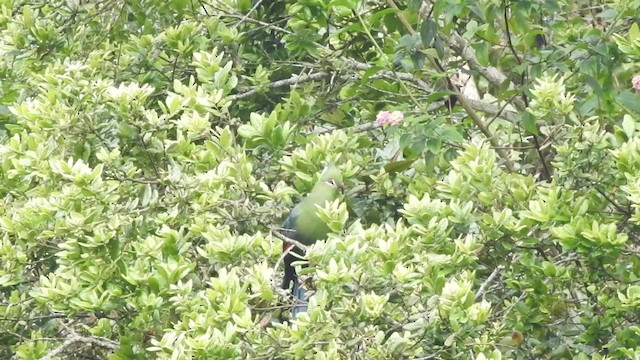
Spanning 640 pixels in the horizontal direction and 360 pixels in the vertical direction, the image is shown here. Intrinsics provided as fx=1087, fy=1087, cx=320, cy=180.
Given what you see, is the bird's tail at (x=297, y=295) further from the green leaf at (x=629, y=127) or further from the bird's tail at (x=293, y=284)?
the green leaf at (x=629, y=127)

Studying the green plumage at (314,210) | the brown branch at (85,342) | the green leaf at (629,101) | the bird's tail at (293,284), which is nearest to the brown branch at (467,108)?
the green leaf at (629,101)

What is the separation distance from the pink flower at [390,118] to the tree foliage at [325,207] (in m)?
0.02

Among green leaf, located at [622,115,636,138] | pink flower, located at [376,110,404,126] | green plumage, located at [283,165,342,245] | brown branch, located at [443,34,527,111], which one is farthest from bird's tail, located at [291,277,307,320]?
brown branch, located at [443,34,527,111]

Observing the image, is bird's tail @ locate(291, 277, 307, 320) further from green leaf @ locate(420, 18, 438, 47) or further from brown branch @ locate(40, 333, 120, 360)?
green leaf @ locate(420, 18, 438, 47)

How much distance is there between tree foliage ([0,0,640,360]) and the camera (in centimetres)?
275

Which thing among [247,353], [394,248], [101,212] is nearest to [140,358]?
[101,212]

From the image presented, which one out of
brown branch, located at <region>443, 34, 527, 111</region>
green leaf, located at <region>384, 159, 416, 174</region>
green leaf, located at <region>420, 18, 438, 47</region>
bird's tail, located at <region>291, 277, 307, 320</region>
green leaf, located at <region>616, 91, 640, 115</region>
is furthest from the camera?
brown branch, located at <region>443, 34, 527, 111</region>

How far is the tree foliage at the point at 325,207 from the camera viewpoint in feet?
9.02

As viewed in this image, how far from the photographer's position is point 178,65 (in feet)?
14.1

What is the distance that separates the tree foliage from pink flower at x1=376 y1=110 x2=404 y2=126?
20 millimetres

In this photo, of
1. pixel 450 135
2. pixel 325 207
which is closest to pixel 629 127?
pixel 450 135

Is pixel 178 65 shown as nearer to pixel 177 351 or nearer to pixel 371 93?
pixel 371 93

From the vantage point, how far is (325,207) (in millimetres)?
3137

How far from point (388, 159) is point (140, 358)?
4.22ft
